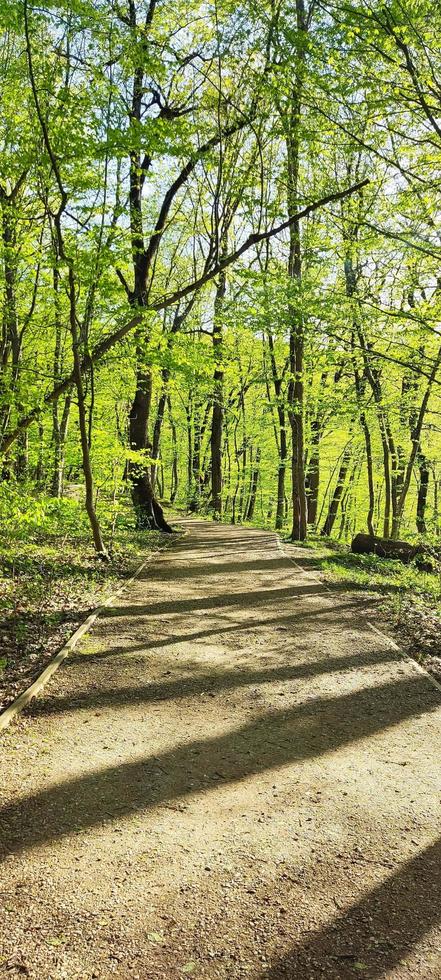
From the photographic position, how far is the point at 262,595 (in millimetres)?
8641

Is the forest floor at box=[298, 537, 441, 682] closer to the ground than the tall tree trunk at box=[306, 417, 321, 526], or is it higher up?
closer to the ground

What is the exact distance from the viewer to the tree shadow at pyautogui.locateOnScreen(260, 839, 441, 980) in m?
2.21

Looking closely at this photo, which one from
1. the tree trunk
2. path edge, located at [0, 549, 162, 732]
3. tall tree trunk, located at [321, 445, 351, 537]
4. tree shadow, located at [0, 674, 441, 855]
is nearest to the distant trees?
the tree trunk

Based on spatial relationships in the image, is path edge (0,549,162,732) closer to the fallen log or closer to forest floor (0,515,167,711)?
forest floor (0,515,167,711)

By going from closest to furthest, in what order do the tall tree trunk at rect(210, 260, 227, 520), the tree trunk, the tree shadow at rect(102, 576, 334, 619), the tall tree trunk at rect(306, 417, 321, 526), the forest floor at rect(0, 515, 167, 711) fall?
the forest floor at rect(0, 515, 167, 711) < the tree shadow at rect(102, 576, 334, 619) < the tree trunk < the tall tree trunk at rect(210, 260, 227, 520) < the tall tree trunk at rect(306, 417, 321, 526)

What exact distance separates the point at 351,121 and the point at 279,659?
723 centimetres

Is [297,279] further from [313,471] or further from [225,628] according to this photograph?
[313,471]

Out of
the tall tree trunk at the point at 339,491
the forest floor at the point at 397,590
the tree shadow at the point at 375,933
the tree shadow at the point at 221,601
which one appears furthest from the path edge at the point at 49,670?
the tall tree trunk at the point at 339,491

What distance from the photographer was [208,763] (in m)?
3.74

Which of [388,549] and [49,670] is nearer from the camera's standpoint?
[49,670]

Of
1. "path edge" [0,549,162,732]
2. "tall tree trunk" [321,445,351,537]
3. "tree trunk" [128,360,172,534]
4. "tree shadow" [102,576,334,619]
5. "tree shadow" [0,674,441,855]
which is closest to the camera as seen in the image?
"tree shadow" [0,674,441,855]

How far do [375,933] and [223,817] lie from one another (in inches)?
39.5

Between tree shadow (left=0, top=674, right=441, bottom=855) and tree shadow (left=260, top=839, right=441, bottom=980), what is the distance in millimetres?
1135

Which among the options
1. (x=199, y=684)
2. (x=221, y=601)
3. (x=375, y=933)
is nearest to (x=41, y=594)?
(x=221, y=601)
